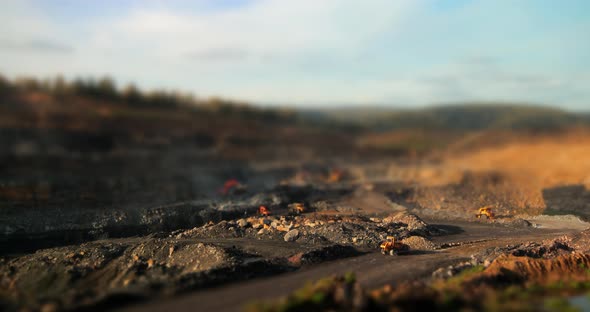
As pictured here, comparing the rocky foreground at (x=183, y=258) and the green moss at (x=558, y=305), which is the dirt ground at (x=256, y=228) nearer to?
the rocky foreground at (x=183, y=258)

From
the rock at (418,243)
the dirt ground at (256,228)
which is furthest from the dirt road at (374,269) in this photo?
the rock at (418,243)

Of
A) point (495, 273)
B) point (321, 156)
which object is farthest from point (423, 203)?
point (321, 156)

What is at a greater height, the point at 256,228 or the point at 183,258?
the point at 256,228

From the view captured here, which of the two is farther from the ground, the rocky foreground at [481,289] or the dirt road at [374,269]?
the rocky foreground at [481,289]

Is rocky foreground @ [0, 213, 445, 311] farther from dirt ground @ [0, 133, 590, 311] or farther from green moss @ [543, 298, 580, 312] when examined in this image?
green moss @ [543, 298, 580, 312]

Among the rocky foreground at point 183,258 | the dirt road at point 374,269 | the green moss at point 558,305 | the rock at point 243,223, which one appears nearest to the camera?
the green moss at point 558,305

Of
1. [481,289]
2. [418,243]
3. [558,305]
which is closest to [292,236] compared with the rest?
[418,243]

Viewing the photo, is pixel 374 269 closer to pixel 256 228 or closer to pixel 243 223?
pixel 256 228
